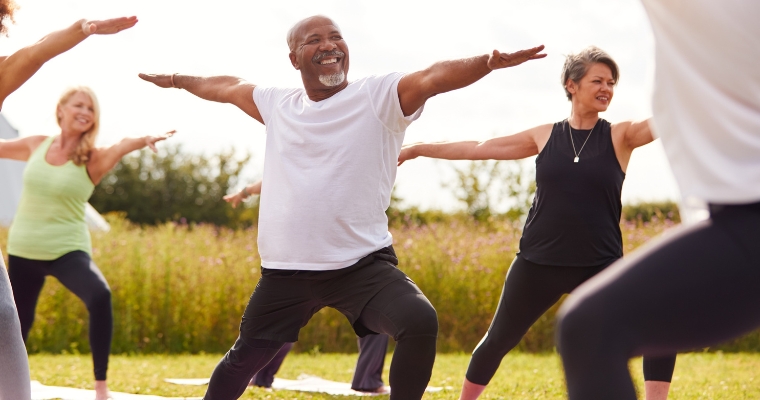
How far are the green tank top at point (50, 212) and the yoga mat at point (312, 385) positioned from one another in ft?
7.21

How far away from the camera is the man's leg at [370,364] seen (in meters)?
6.84

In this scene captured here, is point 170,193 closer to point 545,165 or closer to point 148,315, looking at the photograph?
point 148,315

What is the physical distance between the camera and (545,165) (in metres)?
4.66

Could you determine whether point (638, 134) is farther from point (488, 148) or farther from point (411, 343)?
point (411, 343)

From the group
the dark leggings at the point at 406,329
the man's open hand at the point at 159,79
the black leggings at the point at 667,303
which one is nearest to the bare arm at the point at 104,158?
the man's open hand at the point at 159,79

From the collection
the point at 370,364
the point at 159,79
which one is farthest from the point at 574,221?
the point at 370,364

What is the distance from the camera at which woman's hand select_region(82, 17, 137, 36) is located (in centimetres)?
359

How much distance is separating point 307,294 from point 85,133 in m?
3.05

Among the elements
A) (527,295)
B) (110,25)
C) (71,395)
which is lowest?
(71,395)

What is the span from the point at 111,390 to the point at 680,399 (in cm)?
462

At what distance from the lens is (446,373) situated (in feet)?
27.9

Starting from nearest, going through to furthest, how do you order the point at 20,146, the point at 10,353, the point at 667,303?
the point at 667,303
the point at 10,353
the point at 20,146

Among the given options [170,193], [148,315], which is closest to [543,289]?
[148,315]

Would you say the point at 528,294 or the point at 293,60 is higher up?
the point at 293,60
